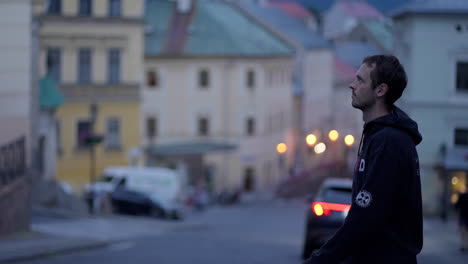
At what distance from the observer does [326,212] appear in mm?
17125

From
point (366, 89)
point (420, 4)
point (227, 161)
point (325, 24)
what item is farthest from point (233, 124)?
point (366, 89)

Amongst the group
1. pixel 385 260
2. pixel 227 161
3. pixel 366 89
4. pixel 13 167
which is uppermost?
pixel 366 89

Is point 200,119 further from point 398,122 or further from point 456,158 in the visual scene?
point 398,122

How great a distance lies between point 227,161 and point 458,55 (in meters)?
30.8

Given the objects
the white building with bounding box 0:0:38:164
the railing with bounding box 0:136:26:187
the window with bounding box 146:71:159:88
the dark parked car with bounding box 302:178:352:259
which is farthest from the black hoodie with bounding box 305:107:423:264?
the window with bounding box 146:71:159:88

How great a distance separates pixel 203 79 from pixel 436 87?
29703 mm

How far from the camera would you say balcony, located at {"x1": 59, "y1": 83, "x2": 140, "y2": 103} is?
53406mm

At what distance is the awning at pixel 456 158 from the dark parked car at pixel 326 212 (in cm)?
1877

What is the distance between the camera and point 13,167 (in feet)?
68.5

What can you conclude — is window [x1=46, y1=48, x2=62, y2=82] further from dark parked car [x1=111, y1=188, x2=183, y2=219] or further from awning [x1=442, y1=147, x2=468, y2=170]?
awning [x1=442, y1=147, x2=468, y2=170]

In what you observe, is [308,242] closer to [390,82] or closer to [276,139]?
[390,82]

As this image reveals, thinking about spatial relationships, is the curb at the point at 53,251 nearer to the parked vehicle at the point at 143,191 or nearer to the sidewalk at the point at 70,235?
the sidewalk at the point at 70,235

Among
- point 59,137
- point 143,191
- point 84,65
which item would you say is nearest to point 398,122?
point 143,191

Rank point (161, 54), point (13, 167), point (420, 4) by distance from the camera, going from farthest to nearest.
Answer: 1. point (161, 54)
2. point (420, 4)
3. point (13, 167)
